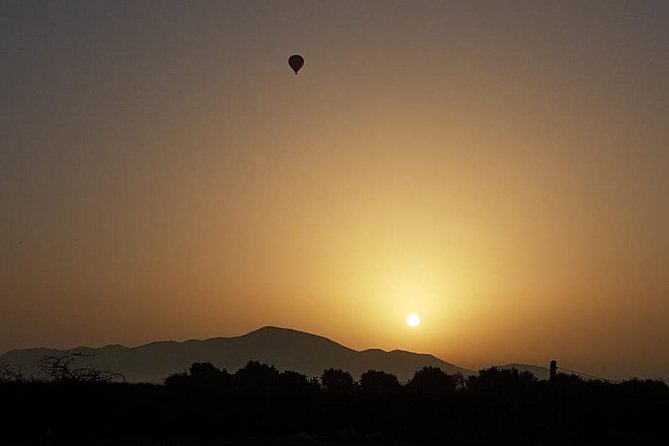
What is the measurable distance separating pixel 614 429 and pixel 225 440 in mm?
14665

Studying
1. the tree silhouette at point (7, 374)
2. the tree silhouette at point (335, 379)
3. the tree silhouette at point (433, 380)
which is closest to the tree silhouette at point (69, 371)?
the tree silhouette at point (7, 374)

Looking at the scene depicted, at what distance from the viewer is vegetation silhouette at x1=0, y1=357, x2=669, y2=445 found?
30.0 meters

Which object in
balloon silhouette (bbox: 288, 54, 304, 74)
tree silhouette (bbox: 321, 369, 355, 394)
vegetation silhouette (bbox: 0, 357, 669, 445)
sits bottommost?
vegetation silhouette (bbox: 0, 357, 669, 445)

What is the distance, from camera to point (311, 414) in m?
33.8

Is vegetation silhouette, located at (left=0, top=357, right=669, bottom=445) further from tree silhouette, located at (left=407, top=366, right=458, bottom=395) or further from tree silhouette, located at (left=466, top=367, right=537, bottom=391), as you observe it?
tree silhouette, located at (left=407, top=366, right=458, bottom=395)

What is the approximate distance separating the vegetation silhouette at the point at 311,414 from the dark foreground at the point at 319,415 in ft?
0.13

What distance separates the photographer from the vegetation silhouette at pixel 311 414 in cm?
2995

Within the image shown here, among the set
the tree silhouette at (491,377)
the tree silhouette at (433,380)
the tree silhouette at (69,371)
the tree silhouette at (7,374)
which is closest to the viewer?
the tree silhouette at (69,371)

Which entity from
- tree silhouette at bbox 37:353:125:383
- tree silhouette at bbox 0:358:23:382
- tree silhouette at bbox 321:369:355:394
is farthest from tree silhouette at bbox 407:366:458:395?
tree silhouette at bbox 0:358:23:382

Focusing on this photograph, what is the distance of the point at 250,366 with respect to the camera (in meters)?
60.8

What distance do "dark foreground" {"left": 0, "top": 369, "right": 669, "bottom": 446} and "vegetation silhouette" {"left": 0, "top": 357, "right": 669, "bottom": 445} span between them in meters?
0.04

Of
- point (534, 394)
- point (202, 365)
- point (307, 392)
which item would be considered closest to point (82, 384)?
point (307, 392)

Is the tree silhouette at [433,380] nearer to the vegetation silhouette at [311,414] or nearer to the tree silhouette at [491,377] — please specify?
the tree silhouette at [491,377]

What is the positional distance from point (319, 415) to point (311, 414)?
332 millimetres
